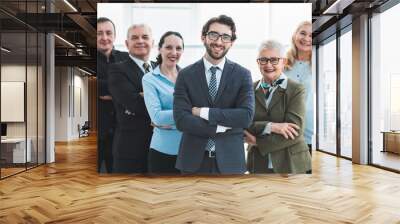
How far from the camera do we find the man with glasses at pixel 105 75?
22.3ft

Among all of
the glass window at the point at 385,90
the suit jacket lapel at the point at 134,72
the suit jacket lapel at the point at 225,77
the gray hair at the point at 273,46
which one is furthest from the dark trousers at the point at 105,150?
the glass window at the point at 385,90

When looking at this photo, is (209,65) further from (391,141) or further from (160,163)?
(391,141)

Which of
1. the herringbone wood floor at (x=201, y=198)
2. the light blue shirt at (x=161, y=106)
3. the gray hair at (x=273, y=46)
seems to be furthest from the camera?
the gray hair at (x=273, y=46)

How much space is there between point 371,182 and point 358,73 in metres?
3.08

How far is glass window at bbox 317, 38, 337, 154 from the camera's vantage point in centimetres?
1052

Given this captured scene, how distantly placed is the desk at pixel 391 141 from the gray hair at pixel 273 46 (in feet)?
8.97

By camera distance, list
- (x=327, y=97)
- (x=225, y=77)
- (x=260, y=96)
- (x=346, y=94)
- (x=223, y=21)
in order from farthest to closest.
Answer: (x=327, y=97) → (x=346, y=94) → (x=223, y=21) → (x=260, y=96) → (x=225, y=77)

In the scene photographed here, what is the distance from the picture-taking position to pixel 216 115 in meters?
6.54

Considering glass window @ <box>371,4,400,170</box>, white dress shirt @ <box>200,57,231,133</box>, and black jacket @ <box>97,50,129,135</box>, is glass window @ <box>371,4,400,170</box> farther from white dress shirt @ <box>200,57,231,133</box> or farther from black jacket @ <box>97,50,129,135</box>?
black jacket @ <box>97,50,129,135</box>

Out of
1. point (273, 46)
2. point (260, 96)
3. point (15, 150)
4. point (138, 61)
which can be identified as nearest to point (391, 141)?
point (260, 96)

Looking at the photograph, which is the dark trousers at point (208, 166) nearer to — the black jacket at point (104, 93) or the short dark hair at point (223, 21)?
the black jacket at point (104, 93)

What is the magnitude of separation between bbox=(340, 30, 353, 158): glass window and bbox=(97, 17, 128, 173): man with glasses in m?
5.48

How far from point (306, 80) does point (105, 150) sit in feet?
12.1

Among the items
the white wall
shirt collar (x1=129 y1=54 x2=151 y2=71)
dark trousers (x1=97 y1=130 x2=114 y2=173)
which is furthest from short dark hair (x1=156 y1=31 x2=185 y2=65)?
the white wall
